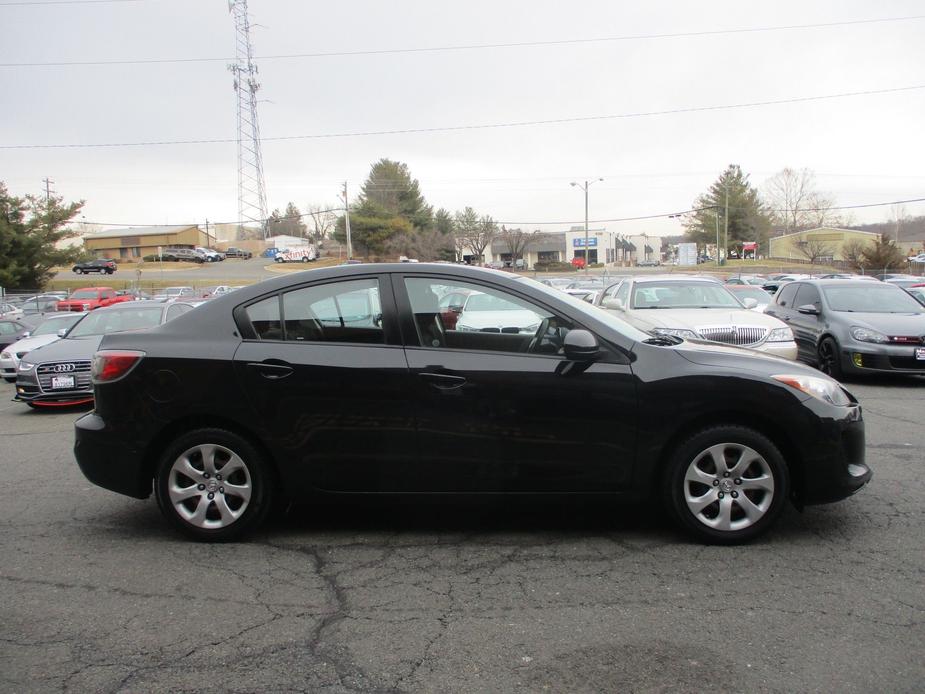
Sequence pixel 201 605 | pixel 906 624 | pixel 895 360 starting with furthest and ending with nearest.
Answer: pixel 895 360 → pixel 201 605 → pixel 906 624

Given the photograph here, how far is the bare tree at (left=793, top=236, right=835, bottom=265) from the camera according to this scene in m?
75.1

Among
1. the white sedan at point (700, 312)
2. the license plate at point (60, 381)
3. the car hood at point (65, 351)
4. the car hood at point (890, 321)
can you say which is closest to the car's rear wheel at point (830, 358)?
the car hood at point (890, 321)

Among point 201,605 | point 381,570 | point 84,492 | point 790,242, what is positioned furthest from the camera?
point 790,242

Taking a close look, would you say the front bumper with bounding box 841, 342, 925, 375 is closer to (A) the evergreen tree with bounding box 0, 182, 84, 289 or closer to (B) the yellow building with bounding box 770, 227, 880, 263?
(A) the evergreen tree with bounding box 0, 182, 84, 289

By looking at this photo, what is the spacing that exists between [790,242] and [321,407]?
97228mm

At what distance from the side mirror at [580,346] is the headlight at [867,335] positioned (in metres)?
8.15

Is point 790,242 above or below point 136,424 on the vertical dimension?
A: above

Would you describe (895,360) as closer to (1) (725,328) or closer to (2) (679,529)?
(1) (725,328)

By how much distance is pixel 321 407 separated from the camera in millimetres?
4305

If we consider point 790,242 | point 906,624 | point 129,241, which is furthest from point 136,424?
point 129,241

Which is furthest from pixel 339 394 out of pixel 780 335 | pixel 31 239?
pixel 31 239

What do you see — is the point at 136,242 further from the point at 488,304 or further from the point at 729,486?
the point at 729,486

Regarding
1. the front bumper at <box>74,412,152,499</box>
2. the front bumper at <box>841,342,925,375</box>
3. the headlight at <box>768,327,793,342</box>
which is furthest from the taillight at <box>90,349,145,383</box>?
the front bumper at <box>841,342,925,375</box>

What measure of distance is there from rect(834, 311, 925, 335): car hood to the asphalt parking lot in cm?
615
